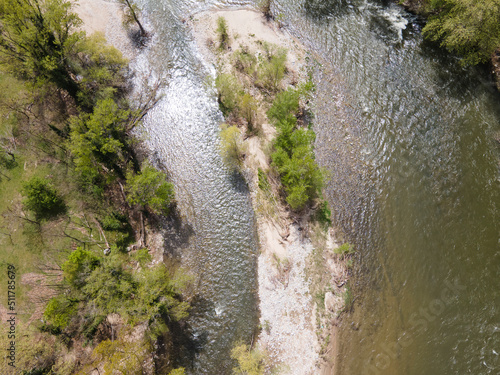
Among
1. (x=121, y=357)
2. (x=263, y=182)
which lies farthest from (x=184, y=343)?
(x=263, y=182)

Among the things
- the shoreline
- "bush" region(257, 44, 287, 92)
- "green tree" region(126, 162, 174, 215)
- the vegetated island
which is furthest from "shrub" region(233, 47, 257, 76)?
"green tree" region(126, 162, 174, 215)

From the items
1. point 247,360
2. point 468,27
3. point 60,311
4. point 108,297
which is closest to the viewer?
point 108,297

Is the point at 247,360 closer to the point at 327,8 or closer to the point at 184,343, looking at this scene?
the point at 184,343

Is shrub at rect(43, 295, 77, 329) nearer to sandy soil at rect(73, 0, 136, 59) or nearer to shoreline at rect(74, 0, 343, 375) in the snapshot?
shoreline at rect(74, 0, 343, 375)

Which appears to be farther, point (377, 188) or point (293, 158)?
point (377, 188)

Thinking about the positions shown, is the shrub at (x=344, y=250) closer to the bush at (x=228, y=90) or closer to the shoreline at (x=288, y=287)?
the shoreline at (x=288, y=287)
